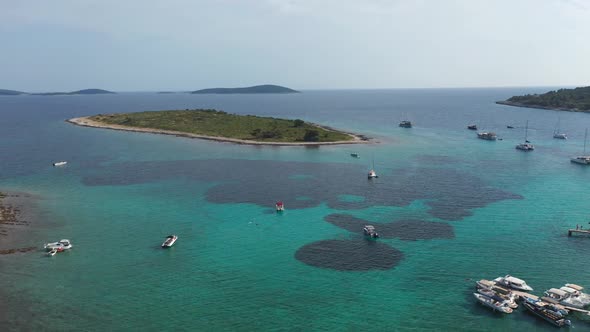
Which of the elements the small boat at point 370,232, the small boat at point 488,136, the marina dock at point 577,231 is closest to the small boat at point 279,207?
the small boat at point 370,232

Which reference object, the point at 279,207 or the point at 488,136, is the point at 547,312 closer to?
the point at 279,207

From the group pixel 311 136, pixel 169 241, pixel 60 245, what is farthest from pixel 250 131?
pixel 60 245

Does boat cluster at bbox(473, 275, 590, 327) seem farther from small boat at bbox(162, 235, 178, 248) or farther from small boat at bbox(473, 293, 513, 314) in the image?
small boat at bbox(162, 235, 178, 248)

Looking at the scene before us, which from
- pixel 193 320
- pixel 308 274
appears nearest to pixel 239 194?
pixel 308 274

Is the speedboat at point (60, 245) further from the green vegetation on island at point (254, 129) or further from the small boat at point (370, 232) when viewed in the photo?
the green vegetation on island at point (254, 129)

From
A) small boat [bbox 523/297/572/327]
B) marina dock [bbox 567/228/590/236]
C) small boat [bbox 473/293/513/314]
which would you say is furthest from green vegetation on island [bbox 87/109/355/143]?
small boat [bbox 523/297/572/327]

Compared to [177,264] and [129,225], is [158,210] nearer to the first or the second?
[129,225]
